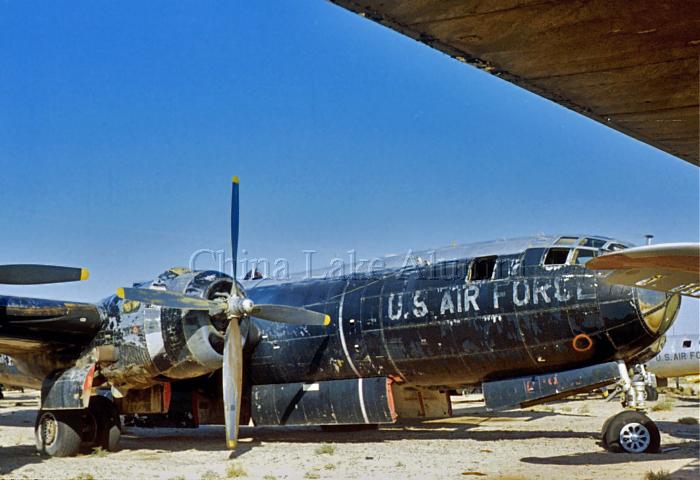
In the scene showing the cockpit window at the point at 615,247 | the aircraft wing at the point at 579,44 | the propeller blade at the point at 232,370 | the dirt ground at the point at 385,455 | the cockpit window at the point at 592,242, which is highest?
the cockpit window at the point at 592,242

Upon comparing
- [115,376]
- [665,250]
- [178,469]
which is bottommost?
[178,469]

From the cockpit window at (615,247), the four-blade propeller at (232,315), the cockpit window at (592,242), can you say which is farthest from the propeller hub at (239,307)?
the cockpit window at (615,247)

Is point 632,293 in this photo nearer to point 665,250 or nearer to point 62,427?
point 665,250

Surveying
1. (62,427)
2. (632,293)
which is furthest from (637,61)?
(62,427)

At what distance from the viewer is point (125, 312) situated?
1527 centimetres

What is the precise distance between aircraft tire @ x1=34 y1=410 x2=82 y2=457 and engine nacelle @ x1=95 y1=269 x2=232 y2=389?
1140 millimetres

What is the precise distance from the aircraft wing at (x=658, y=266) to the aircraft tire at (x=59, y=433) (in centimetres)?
1228

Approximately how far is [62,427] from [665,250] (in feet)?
43.9

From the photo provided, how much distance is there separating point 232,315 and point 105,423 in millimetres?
4100

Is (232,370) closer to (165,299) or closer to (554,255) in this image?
(165,299)

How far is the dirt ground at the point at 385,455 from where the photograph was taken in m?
11.5

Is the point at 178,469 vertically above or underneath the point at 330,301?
underneath

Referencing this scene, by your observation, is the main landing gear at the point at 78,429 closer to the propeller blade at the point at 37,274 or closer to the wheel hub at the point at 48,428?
the wheel hub at the point at 48,428

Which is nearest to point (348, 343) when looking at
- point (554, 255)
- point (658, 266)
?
point (554, 255)
